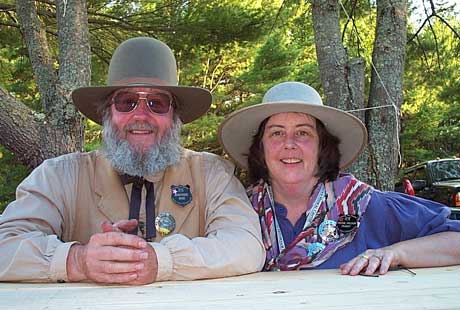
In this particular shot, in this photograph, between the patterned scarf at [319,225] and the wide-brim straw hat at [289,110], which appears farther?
the wide-brim straw hat at [289,110]

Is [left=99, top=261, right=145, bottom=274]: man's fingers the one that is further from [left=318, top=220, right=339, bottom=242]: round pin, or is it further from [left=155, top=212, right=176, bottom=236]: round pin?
[left=318, top=220, right=339, bottom=242]: round pin

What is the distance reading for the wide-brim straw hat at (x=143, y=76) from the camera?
250 cm

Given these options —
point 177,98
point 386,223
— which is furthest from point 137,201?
point 386,223

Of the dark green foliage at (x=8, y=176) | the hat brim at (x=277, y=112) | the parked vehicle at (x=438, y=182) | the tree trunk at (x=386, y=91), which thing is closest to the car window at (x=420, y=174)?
the parked vehicle at (x=438, y=182)

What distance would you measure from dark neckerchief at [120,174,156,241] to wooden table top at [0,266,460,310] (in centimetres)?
53

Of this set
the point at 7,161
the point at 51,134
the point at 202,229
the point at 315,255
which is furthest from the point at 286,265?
the point at 7,161

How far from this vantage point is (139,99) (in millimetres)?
2438

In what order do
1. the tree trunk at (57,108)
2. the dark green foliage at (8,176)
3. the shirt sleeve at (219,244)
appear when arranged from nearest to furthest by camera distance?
the shirt sleeve at (219,244) → the tree trunk at (57,108) → the dark green foliage at (8,176)

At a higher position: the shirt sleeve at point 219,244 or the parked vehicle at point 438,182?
the parked vehicle at point 438,182

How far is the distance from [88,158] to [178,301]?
1.15 meters

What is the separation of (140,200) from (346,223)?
885 mm

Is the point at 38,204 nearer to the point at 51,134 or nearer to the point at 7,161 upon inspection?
the point at 51,134

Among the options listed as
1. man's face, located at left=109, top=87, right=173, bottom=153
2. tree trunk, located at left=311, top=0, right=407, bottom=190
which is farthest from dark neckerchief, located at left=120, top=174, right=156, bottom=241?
tree trunk, located at left=311, top=0, right=407, bottom=190

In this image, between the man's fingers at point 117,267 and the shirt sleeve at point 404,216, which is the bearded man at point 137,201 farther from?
the shirt sleeve at point 404,216
